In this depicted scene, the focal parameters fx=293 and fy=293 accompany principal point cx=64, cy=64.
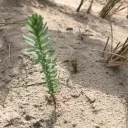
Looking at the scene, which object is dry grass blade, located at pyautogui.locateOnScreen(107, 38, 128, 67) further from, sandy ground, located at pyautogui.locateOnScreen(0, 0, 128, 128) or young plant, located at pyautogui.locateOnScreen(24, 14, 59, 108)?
young plant, located at pyautogui.locateOnScreen(24, 14, 59, 108)

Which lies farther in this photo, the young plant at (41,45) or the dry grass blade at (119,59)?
the dry grass blade at (119,59)

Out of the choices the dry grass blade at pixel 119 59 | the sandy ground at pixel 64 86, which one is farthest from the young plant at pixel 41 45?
the dry grass blade at pixel 119 59

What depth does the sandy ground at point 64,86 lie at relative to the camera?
1.44 metres

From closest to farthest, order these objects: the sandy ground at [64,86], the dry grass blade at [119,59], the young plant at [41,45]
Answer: the young plant at [41,45]
the sandy ground at [64,86]
the dry grass blade at [119,59]

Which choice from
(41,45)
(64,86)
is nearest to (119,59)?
(64,86)

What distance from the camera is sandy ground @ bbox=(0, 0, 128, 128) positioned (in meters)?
1.44

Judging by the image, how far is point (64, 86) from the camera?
1.59 meters

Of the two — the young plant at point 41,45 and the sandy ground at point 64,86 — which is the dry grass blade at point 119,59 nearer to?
the sandy ground at point 64,86

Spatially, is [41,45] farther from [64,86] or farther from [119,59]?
[119,59]

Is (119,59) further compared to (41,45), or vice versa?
(119,59)

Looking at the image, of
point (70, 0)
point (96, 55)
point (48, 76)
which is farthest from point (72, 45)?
point (70, 0)

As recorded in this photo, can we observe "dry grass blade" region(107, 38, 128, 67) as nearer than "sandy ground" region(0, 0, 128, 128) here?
No

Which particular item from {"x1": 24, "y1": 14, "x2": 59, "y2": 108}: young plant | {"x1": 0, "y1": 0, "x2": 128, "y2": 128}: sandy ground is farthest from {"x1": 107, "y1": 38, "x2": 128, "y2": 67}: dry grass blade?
{"x1": 24, "y1": 14, "x2": 59, "y2": 108}: young plant

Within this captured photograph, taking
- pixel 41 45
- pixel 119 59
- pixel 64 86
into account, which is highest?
pixel 41 45
